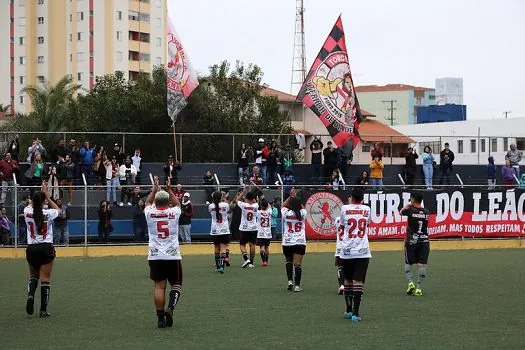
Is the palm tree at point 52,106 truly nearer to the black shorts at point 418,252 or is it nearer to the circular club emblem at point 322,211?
the circular club emblem at point 322,211

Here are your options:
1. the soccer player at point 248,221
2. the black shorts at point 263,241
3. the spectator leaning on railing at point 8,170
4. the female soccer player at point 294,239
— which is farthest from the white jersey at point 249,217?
the spectator leaning on railing at point 8,170

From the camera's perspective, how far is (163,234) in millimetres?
14539

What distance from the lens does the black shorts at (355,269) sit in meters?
15.6

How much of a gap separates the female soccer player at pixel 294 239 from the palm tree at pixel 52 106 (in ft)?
150

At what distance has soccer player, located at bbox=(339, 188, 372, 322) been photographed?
50.9ft

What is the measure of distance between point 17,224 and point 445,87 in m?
95.7

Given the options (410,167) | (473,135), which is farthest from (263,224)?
(473,135)

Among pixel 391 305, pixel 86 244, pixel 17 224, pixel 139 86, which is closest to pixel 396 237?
pixel 86 244

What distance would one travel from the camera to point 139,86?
54.8 m

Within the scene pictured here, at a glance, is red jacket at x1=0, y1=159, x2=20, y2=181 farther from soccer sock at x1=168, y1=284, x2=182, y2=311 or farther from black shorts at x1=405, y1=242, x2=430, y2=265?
soccer sock at x1=168, y1=284, x2=182, y2=311

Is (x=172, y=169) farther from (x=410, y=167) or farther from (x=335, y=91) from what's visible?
(x=410, y=167)

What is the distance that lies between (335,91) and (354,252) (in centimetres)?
2118

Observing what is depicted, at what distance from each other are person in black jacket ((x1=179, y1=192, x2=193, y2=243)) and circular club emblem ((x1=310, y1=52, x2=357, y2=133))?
6501 mm

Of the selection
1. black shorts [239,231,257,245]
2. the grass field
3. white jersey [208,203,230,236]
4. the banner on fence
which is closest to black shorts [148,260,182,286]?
the grass field
